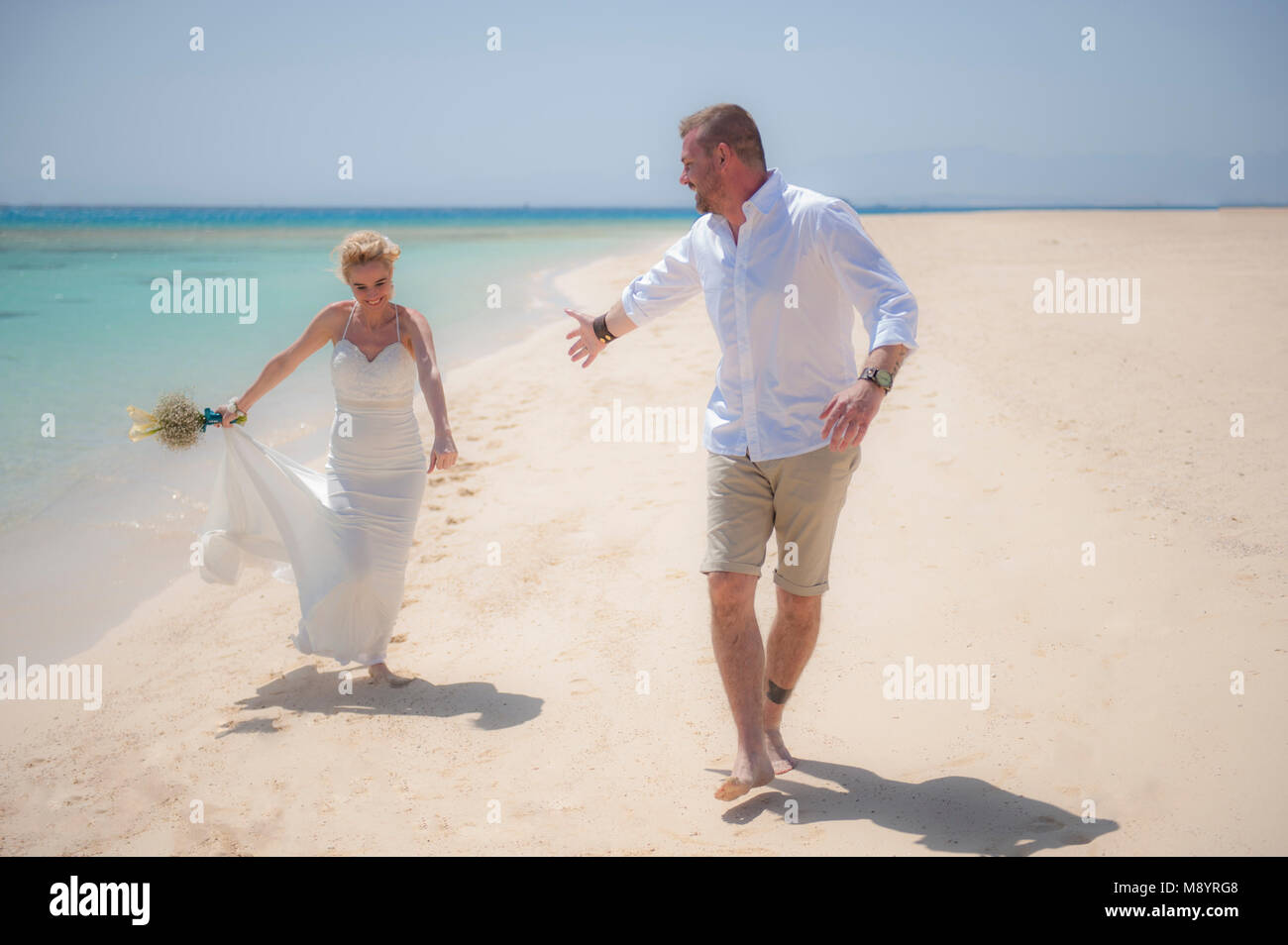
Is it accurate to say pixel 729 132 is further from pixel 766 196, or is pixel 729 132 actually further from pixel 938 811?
pixel 938 811

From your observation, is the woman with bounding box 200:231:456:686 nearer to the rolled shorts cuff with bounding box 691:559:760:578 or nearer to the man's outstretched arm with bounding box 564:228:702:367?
the man's outstretched arm with bounding box 564:228:702:367

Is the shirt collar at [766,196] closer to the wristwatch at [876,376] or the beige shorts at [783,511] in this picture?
the wristwatch at [876,376]

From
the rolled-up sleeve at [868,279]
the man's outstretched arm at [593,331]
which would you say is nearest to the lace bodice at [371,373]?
the man's outstretched arm at [593,331]

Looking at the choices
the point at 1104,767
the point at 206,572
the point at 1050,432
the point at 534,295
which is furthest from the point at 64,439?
the point at 534,295

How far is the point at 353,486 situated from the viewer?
4.75 m

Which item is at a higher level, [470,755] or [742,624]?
[742,624]

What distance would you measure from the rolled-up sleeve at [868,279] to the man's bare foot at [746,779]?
4.82 feet

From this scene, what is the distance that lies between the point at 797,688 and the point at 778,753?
26.1 inches

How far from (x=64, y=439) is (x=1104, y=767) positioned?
9412 millimetres

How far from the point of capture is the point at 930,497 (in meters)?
6.24

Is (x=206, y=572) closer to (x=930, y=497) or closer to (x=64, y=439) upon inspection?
(x=930, y=497)

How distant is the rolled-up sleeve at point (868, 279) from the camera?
3143 mm

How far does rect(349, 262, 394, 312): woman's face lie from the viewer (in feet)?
14.7

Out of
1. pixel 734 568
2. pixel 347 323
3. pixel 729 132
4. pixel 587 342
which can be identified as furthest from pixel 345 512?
pixel 729 132
